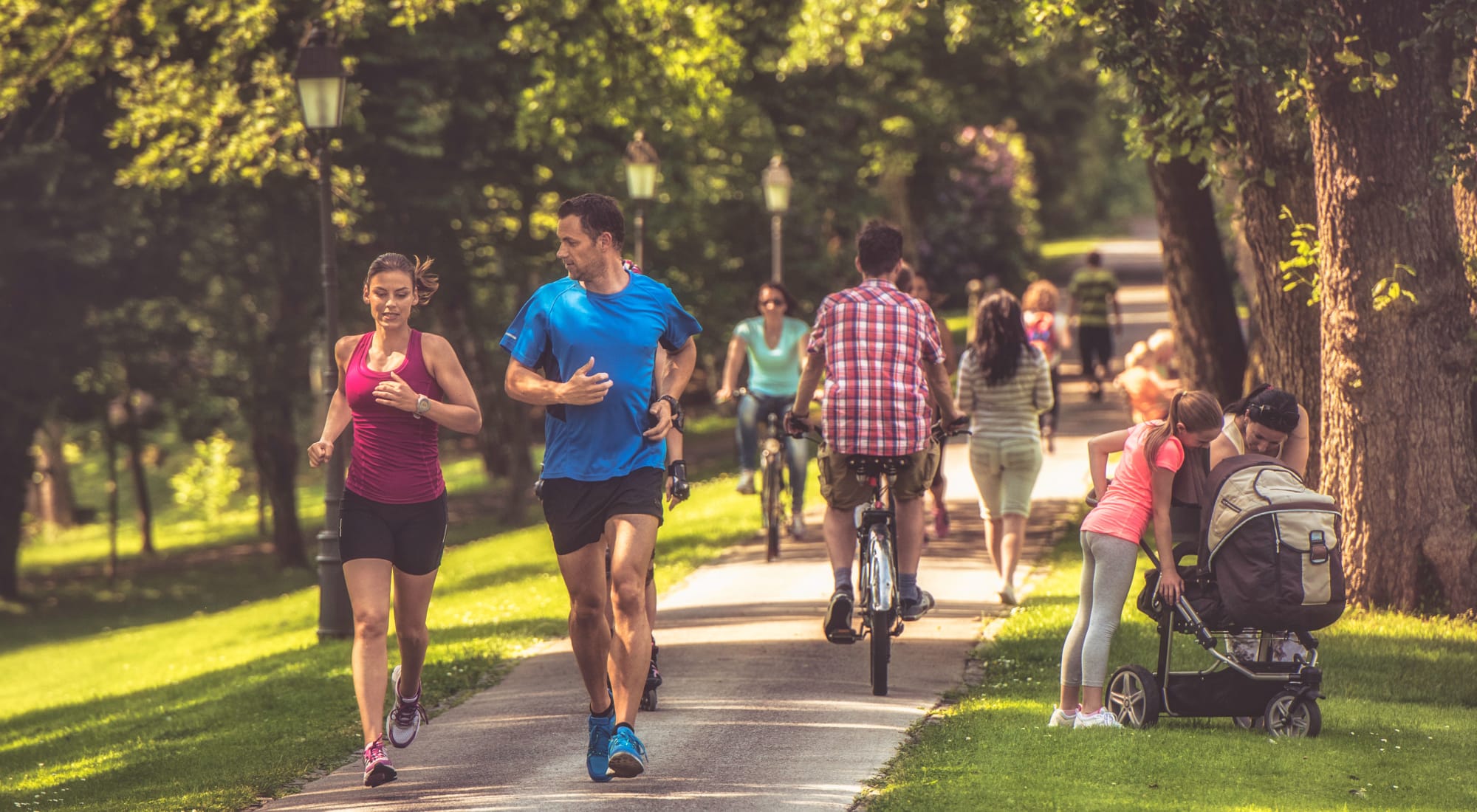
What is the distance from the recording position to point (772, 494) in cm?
1344

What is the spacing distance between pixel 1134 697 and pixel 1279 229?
5.09 m

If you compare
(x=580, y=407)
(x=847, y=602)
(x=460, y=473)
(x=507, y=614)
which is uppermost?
(x=580, y=407)

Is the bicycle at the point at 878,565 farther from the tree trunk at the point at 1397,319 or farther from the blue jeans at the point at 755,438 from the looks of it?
the blue jeans at the point at 755,438

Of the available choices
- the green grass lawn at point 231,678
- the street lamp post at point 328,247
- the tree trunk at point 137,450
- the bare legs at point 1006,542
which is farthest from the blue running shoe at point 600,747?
the tree trunk at point 137,450

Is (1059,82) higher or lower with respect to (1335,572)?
higher

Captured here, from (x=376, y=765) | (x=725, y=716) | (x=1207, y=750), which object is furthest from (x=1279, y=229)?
(x=376, y=765)

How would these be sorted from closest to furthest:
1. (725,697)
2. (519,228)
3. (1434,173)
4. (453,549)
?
(725,697) < (1434,173) < (453,549) < (519,228)

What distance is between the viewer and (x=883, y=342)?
340 inches

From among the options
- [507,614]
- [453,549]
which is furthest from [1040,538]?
Result: [453,549]

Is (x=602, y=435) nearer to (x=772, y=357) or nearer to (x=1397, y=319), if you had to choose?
(x=1397, y=319)

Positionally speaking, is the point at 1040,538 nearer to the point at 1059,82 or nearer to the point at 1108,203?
the point at 1059,82

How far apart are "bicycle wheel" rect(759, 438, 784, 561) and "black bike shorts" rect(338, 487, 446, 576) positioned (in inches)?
264

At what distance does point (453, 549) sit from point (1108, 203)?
178ft

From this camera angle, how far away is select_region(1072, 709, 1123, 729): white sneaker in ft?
24.5
